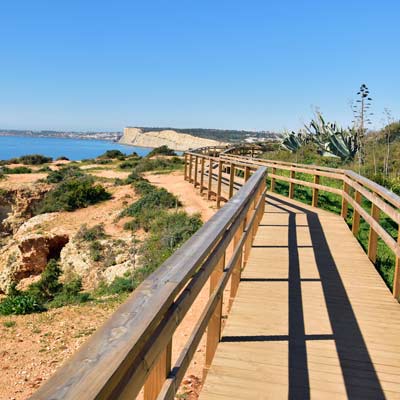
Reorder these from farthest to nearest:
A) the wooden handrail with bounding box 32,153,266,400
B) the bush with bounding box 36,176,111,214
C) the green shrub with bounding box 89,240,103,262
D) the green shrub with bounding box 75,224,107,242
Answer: the bush with bounding box 36,176,111,214 < the green shrub with bounding box 75,224,107,242 < the green shrub with bounding box 89,240,103,262 < the wooden handrail with bounding box 32,153,266,400

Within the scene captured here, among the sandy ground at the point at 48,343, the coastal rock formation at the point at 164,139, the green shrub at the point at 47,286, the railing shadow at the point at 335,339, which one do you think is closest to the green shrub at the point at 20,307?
the sandy ground at the point at 48,343

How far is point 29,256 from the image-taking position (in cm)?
1496

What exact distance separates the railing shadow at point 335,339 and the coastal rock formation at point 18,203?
17963 millimetres

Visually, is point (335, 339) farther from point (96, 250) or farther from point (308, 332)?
point (96, 250)

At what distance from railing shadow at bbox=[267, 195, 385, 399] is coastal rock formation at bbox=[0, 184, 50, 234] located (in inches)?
707

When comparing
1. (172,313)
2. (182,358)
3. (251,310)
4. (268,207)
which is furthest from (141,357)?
(268,207)

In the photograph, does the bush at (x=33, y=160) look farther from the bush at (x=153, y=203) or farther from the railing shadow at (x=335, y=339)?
the railing shadow at (x=335, y=339)

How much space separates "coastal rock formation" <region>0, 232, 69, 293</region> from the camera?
14.8 metres

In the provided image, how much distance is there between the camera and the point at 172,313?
1944 mm

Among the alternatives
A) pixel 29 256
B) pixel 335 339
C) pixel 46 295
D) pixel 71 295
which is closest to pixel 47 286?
pixel 46 295

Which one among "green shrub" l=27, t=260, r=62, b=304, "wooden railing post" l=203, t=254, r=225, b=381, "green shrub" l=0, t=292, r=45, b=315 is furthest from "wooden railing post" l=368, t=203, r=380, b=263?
"green shrub" l=27, t=260, r=62, b=304

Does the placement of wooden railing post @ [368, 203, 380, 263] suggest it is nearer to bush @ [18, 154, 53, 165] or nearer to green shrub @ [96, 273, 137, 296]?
green shrub @ [96, 273, 137, 296]

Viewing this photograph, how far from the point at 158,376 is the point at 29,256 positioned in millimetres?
14145

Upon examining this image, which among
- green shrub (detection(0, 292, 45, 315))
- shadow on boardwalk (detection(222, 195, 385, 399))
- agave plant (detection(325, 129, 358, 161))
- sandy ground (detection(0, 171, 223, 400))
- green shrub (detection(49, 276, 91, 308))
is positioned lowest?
green shrub (detection(49, 276, 91, 308))
